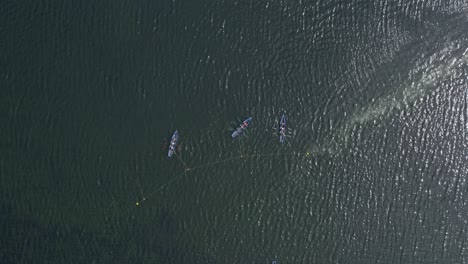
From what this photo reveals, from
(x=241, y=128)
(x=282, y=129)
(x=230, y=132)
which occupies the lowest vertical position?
(x=230, y=132)

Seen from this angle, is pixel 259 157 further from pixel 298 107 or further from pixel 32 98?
pixel 32 98

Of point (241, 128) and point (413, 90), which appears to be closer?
point (241, 128)

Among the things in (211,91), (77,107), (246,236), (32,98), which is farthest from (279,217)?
(32,98)

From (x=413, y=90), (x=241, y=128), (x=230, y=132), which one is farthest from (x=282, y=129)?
(x=413, y=90)

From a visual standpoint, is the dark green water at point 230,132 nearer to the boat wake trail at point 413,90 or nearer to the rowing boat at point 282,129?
the boat wake trail at point 413,90

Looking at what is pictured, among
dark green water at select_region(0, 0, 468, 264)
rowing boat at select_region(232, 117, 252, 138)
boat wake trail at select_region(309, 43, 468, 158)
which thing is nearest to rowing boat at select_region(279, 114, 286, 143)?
dark green water at select_region(0, 0, 468, 264)

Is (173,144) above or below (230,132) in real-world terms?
below

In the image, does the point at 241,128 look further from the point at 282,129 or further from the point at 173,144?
the point at 173,144

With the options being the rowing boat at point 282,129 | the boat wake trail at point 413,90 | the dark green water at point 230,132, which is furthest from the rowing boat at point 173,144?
the boat wake trail at point 413,90
